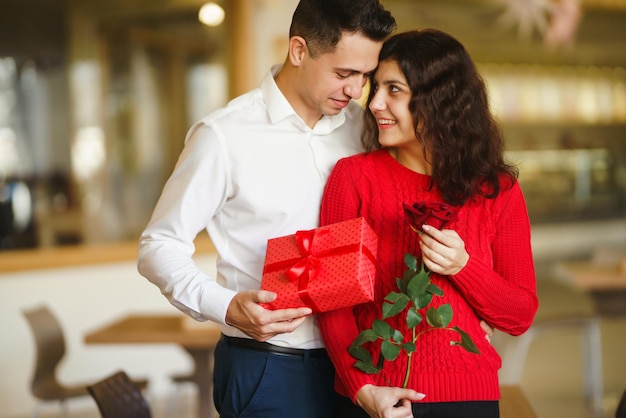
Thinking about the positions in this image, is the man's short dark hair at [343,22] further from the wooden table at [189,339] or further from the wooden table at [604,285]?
the wooden table at [604,285]

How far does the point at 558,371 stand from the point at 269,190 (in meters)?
4.52

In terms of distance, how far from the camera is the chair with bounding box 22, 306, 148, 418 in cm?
425

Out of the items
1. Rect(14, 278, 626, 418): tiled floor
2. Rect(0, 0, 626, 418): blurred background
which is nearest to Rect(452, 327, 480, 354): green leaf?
Rect(14, 278, 626, 418): tiled floor

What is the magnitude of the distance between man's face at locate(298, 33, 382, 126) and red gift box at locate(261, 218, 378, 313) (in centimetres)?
40

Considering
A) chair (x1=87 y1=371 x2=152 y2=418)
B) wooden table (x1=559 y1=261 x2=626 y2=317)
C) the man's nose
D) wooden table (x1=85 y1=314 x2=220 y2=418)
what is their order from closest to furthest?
A: the man's nose < chair (x1=87 y1=371 x2=152 y2=418) < wooden table (x1=85 y1=314 x2=220 y2=418) < wooden table (x1=559 y1=261 x2=626 y2=317)

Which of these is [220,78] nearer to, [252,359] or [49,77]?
[49,77]

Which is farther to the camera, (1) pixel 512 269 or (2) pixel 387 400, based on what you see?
(1) pixel 512 269

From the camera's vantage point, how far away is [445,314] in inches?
72.5

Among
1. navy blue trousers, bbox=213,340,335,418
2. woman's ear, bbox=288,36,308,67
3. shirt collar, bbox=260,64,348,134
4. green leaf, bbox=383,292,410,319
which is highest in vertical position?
woman's ear, bbox=288,36,308,67

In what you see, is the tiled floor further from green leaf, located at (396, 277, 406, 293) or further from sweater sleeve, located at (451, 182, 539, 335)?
green leaf, located at (396, 277, 406, 293)

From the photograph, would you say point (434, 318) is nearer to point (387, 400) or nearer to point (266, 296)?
point (387, 400)

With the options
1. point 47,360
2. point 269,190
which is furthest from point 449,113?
point 47,360

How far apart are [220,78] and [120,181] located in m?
1.31

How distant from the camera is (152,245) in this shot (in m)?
2.07
